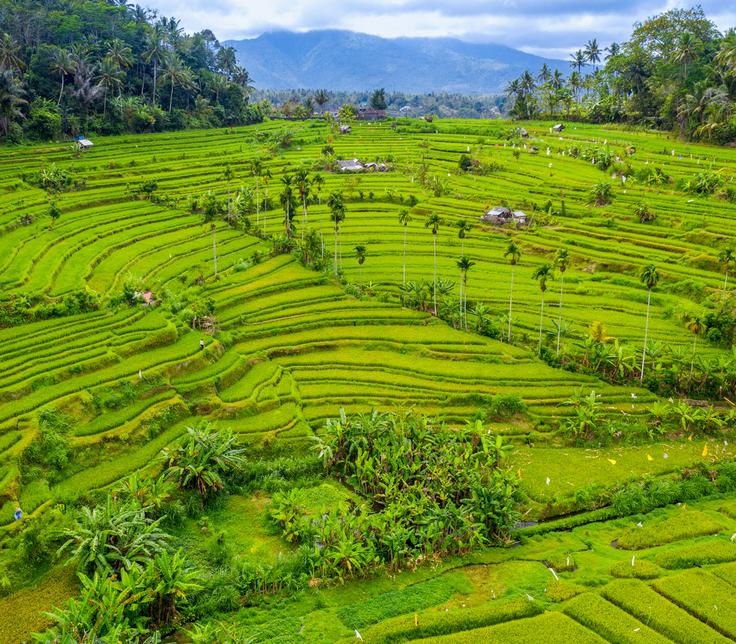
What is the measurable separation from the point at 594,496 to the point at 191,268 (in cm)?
3075

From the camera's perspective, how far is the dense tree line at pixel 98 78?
227 feet

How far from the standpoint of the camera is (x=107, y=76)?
74.6m

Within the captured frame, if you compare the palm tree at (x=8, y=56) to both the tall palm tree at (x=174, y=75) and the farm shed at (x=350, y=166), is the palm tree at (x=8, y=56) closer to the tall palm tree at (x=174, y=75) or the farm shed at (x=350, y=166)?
the tall palm tree at (x=174, y=75)

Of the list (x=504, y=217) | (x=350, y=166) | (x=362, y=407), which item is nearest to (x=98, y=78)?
(x=350, y=166)

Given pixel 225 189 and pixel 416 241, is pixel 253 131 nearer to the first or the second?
pixel 225 189

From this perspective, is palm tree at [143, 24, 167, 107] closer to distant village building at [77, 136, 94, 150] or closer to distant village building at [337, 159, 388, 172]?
Answer: distant village building at [77, 136, 94, 150]

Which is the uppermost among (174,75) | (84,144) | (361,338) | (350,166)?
(174,75)

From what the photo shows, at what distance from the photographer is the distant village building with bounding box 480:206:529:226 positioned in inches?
2195

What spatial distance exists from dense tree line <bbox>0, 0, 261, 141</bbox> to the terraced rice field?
817 centimetres

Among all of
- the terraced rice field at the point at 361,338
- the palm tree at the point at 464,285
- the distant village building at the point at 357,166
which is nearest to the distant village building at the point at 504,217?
the terraced rice field at the point at 361,338

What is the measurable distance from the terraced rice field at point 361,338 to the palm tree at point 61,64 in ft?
40.5

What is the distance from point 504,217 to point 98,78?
52.0m

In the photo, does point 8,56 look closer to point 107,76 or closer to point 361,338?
point 107,76

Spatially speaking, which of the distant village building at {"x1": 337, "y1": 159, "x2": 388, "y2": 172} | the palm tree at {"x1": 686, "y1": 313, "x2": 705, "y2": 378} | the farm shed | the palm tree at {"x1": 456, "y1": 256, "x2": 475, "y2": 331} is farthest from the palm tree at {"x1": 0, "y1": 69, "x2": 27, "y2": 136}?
the palm tree at {"x1": 686, "y1": 313, "x2": 705, "y2": 378}
